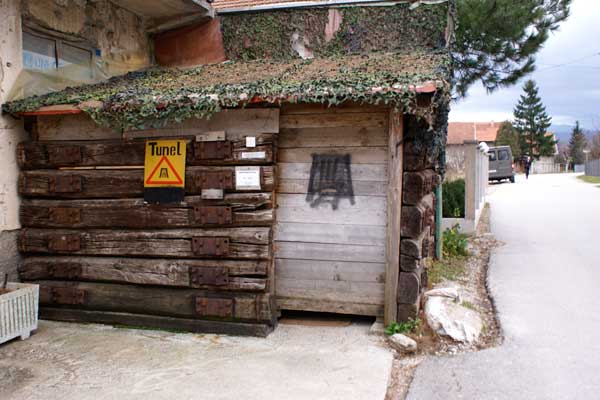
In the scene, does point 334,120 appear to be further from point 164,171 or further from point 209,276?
point 209,276

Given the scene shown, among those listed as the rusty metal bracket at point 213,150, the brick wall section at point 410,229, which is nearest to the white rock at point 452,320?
the brick wall section at point 410,229

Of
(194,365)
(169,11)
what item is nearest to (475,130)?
(169,11)

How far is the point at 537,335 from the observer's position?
4.92 metres

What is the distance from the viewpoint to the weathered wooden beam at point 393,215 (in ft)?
16.0

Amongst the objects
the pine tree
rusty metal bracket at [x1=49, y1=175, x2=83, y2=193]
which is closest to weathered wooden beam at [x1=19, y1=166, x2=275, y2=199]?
rusty metal bracket at [x1=49, y1=175, x2=83, y2=193]

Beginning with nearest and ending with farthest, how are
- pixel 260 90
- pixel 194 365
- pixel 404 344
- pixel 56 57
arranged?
1. pixel 194 365
2. pixel 404 344
3. pixel 260 90
4. pixel 56 57

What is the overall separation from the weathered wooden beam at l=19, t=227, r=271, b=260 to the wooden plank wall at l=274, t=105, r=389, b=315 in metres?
0.34

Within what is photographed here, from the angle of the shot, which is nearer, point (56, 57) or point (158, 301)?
point (158, 301)

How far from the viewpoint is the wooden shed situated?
4984mm

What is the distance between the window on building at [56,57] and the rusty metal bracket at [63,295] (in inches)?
101

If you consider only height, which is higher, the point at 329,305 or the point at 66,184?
the point at 66,184

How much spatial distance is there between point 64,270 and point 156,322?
1.24 metres

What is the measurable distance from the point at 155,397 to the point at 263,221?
6.40 feet

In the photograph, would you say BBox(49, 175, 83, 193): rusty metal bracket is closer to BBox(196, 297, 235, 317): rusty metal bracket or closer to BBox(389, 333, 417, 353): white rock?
BBox(196, 297, 235, 317): rusty metal bracket
